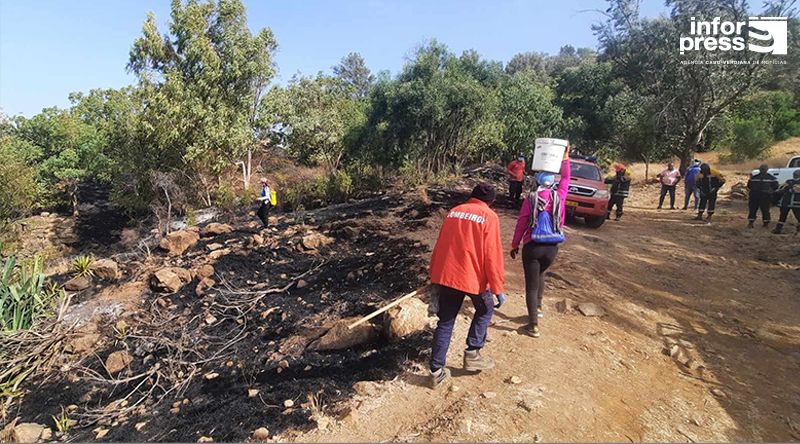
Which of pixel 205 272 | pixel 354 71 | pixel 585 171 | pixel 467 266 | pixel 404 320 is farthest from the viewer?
pixel 354 71

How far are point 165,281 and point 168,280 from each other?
49 mm

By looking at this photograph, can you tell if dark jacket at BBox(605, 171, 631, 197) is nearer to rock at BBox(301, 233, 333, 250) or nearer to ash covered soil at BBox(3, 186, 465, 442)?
ash covered soil at BBox(3, 186, 465, 442)

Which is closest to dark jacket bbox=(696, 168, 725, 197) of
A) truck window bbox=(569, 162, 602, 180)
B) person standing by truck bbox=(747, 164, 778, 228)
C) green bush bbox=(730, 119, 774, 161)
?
person standing by truck bbox=(747, 164, 778, 228)

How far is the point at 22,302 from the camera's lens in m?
6.30

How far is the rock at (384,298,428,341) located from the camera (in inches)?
178

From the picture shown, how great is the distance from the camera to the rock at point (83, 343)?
19.2ft

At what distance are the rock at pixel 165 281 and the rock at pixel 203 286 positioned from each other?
0.37m

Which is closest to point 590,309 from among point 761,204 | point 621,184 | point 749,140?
point 621,184

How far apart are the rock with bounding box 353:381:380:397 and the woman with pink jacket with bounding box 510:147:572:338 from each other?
5.57ft

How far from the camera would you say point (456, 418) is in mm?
3150

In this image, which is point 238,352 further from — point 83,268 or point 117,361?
point 83,268

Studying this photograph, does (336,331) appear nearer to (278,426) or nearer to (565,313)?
(278,426)

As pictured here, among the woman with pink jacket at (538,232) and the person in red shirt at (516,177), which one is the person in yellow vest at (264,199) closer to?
the person in red shirt at (516,177)

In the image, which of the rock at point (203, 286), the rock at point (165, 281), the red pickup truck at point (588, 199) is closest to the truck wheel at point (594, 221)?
the red pickup truck at point (588, 199)
